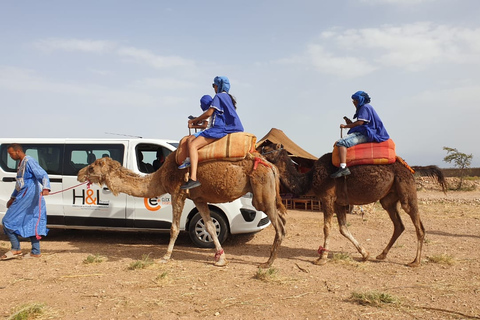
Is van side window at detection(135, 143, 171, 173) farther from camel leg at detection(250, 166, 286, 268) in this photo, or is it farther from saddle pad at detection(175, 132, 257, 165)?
camel leg at detection(250, 166, 286, 268)

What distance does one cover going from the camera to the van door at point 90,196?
7770mm

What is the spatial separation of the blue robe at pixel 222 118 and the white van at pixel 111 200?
6.38ft

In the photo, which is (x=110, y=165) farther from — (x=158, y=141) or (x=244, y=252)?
(x=244, y=252)

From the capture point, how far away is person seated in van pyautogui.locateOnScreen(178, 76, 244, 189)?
6.03 meters

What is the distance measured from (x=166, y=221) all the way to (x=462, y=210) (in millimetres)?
11843

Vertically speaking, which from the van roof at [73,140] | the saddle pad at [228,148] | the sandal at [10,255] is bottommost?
the sandal at [10,255]

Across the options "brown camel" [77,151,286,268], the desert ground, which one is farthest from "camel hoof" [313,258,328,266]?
"brown camel" [77,151,286,268]

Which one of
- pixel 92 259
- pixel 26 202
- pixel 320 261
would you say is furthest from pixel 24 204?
pixel 320 261

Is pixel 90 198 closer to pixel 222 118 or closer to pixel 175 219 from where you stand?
pixel 175 219

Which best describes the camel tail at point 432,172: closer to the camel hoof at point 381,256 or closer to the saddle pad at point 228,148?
the camel hoof at point 381,256

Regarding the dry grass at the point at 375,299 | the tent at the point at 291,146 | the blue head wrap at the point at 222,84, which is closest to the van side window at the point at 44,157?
the blue head wrap at the point at 222,84

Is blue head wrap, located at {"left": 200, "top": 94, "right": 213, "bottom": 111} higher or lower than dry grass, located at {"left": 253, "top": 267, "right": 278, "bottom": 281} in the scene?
higher

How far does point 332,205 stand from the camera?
21.8 ft

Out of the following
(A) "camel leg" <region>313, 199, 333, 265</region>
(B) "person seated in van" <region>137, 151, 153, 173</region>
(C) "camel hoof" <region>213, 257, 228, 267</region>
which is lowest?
(C) "camel hoof" <region>213, 257, 228, 267</region>
